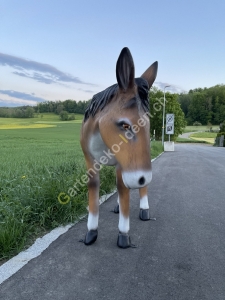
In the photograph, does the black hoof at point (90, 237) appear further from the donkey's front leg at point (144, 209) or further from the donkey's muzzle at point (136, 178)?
the donkey's muzzle at point (136, 178)

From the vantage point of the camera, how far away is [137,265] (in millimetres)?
2094

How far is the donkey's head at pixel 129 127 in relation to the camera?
5.76 feet

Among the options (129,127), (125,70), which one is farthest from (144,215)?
(125,70)

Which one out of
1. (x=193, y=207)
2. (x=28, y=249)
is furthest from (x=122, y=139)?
(x=193, y=207)

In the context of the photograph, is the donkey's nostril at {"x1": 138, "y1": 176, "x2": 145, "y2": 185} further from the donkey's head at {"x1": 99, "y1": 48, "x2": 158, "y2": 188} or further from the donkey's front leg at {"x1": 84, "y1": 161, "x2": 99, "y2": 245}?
the donkey's front leg at {"x1": 84, "y1": 161, "x2": 99, "y2": 245}

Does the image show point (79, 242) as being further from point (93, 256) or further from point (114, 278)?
point (114, 278)

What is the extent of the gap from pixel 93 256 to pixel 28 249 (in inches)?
27.0

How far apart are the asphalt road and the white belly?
95cm

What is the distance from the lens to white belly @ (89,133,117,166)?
230cm

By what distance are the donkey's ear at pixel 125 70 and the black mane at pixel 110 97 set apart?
0.34 feet

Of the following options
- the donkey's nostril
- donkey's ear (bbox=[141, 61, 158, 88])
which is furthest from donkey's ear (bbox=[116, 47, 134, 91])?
the donkey's nostril

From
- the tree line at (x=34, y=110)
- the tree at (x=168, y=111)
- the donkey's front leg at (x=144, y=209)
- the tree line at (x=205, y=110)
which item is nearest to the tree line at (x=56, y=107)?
the tree line at (x=34, y=110)

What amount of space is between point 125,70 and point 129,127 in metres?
0.46

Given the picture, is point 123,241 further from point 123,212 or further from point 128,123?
point 128,123
